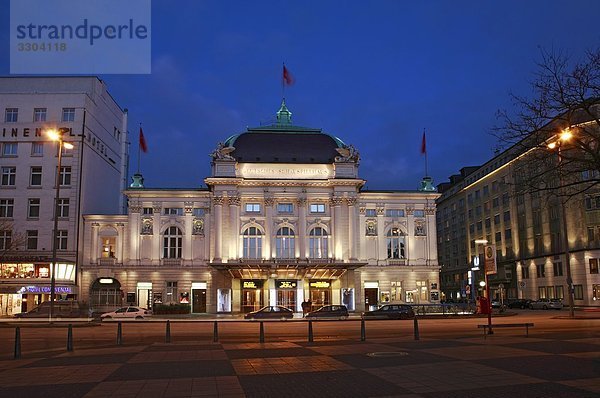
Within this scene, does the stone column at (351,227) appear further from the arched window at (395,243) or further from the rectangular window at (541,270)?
the rectangular window at (541,270)

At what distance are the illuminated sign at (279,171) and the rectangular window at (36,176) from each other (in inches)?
956

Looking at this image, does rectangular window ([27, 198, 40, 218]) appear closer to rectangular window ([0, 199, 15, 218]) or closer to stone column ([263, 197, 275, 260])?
rectangular window ([0, 199, 15, 218])

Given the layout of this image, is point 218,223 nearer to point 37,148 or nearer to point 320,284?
point 320,284

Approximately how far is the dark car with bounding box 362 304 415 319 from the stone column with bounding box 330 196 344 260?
19048mm

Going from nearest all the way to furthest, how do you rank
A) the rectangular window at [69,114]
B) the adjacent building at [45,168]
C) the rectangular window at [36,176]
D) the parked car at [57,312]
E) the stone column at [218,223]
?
the parked car at [57,312] < the adjacent building at [45,168] < the stone column at [218,223] < the rectangular window at [36,176] < the rectangular window at [69,114]

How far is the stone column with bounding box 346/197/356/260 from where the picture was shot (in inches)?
2675

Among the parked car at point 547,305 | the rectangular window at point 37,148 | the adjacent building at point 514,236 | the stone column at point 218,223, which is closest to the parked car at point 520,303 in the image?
the parked car at point 547,305

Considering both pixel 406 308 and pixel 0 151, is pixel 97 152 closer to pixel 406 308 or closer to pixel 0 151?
pixel 0 151

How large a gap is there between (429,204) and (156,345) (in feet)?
174

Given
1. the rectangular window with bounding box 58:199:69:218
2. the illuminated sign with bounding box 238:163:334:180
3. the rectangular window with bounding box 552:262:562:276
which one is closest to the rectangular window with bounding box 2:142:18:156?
the rectangular window with bounding box 58:199:69:218

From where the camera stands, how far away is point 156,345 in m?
24.3

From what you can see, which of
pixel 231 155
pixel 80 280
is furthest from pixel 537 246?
pixel 80 280

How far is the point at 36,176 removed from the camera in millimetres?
68625

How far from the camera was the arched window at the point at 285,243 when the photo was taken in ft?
225
